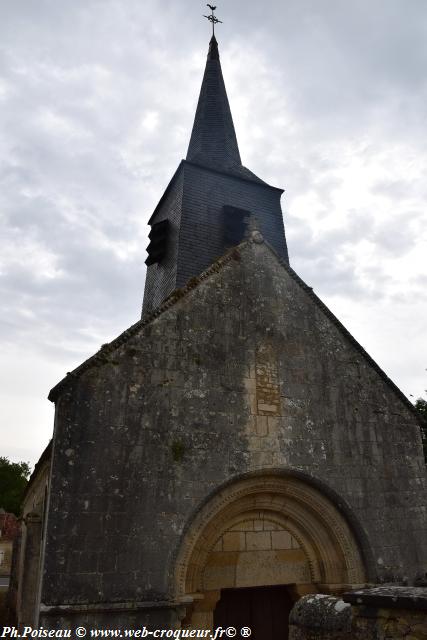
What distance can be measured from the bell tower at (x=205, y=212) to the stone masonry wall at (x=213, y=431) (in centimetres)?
257

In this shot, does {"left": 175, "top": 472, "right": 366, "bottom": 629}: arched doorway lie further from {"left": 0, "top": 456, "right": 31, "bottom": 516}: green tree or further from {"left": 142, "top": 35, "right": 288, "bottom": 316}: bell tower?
{"left": 0, "top": 456, "right": 31, "bottom": 516}: green tree

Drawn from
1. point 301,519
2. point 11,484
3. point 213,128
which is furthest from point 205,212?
point 11,484

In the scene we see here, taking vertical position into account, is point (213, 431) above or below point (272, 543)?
above

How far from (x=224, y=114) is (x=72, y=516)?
13.5 metres

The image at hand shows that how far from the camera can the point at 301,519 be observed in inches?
294

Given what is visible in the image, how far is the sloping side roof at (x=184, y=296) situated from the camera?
6.37 metres

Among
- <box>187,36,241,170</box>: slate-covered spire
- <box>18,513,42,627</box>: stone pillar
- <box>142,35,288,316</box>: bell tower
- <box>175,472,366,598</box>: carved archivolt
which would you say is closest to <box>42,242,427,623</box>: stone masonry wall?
<box>175,472,366,598</box>: carved archivolt

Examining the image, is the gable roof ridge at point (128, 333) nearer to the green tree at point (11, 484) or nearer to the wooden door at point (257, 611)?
the wooden door at point (257, 611)

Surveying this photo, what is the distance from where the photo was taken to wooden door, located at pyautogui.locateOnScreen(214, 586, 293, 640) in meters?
7.30

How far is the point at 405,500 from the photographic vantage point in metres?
7.90

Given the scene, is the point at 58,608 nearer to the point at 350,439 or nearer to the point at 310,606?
the point at 310,606

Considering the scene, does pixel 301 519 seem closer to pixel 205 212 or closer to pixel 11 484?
pixel 205 212

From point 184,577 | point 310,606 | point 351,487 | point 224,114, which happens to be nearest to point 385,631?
point 310,606

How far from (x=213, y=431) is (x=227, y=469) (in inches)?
22.2
